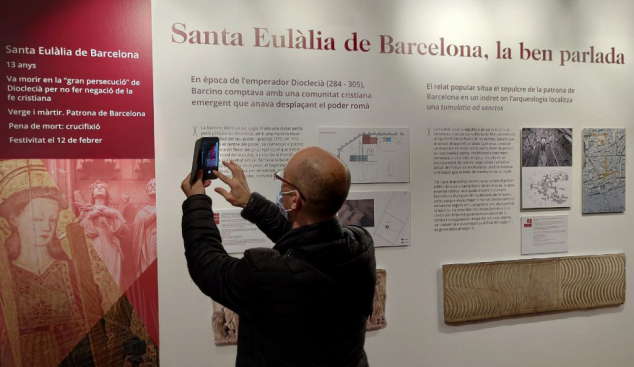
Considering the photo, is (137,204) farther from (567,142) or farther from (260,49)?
(567,142)

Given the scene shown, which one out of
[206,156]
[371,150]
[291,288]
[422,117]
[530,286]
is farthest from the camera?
[530,286]

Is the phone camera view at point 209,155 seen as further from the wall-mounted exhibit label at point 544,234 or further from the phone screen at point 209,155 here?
the wall-mounted exhibit label at point 544,234

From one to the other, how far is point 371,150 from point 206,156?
1.41 metres

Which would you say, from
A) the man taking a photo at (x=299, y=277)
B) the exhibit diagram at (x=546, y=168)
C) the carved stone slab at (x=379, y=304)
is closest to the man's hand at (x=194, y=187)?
the man taking a photo at (x=299, y=277)

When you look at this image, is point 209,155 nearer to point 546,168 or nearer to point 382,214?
point 382,214

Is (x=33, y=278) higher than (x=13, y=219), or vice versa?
(x=13, y=219)

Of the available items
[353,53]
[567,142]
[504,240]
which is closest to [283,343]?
[353,53]

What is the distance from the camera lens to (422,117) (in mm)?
3188

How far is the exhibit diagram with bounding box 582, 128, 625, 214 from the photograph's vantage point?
3477 mm

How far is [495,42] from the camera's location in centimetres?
331

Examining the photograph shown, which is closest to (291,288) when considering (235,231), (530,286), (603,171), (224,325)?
(235,231)

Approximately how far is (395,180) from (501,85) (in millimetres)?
1028

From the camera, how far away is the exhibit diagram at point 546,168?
3.36 metres

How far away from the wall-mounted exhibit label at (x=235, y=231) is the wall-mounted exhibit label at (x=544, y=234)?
1894 millimetres
